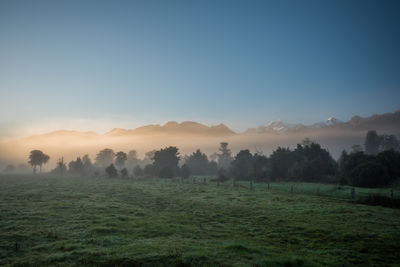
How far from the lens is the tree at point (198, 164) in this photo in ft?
416

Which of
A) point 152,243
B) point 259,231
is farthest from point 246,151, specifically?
point 152,243

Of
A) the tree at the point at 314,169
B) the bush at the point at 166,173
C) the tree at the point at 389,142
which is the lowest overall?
the bush at the point at 166,173

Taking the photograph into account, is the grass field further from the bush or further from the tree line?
the bush

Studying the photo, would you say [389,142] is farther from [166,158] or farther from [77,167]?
[77,167]

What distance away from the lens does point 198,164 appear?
129 metres

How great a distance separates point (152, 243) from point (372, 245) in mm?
15800

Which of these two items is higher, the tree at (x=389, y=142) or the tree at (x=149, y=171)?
the tree at (x=389, y=142)

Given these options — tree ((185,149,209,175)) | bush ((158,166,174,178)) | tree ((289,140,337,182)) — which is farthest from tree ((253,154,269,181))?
tree ((185,149,209,175))

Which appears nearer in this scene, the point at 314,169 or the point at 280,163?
the point at 314,169

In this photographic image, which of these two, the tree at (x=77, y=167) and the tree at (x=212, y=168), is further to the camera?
the tree at (x=77, y=167)

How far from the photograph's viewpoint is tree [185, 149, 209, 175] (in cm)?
12688

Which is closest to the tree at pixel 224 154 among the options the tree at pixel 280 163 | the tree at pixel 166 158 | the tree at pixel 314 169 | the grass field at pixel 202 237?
the tree at pixel 166 158

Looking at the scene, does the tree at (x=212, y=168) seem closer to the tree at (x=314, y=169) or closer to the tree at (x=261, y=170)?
the tree at (x=261, y=170)

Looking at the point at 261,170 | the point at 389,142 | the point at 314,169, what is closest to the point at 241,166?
the point at 261,170
